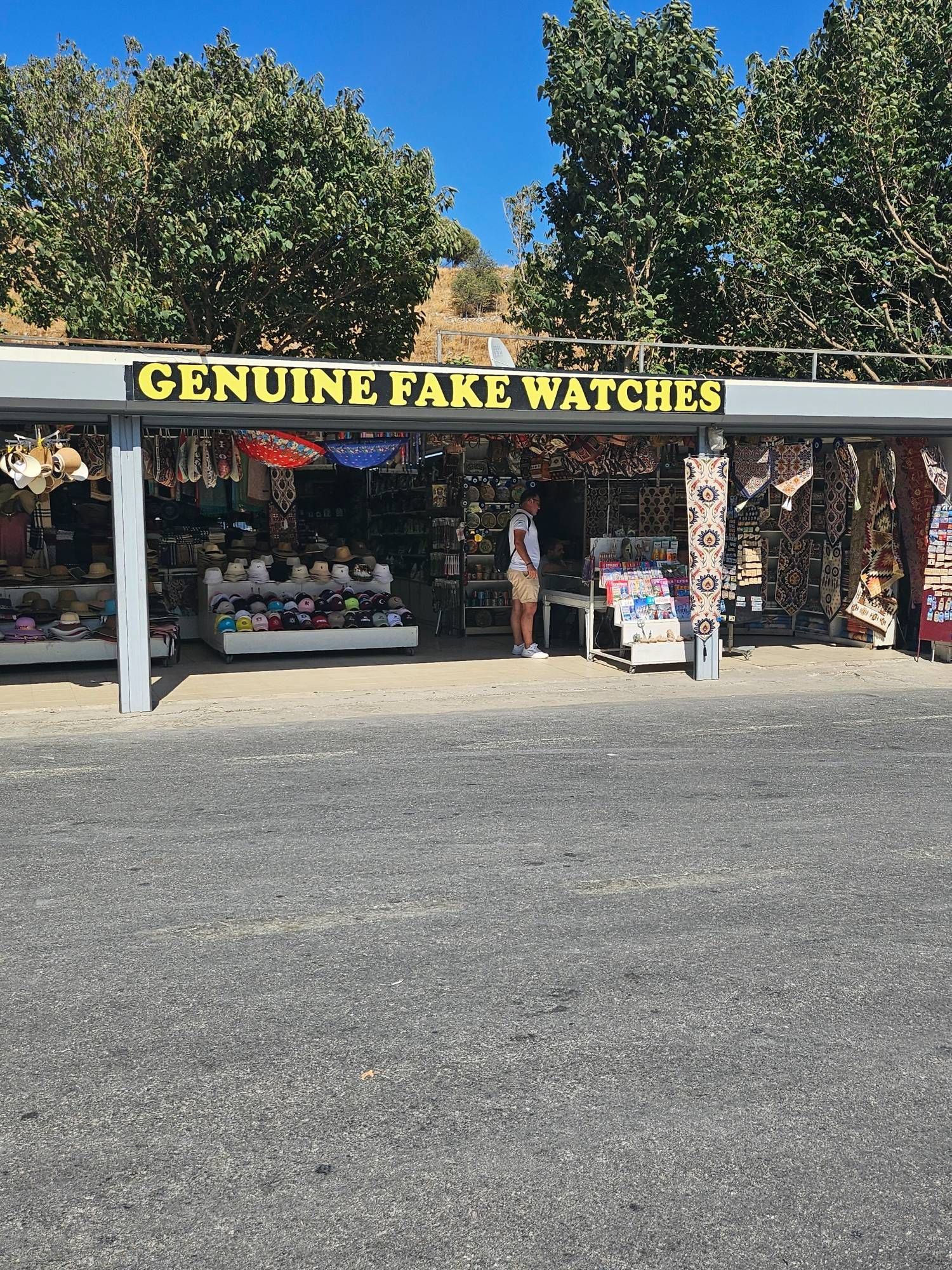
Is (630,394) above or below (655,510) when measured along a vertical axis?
above

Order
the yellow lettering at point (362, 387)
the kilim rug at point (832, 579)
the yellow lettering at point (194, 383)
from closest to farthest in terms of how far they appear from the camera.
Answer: the yellow lettering at point (194, 383), the yellow lettering at point (362, 387), the kilim rug at point (832, 579)

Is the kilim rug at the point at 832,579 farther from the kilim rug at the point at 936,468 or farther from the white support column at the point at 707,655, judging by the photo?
the white support column at the point at 707,655

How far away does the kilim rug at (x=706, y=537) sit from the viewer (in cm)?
1270

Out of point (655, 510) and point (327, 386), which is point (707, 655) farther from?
point (327, 386)

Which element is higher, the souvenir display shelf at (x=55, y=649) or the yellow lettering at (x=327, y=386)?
the yellow lettering at (x=327, y=386)

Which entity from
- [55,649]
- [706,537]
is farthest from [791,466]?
[55,649]

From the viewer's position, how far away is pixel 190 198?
23703 millimetres

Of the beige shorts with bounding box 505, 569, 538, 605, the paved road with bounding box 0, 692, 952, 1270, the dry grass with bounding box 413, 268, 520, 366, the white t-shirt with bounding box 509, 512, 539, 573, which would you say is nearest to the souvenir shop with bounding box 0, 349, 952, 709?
the beige shorts with bounding box 505, 569, 538, 605

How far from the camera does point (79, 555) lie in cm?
1525

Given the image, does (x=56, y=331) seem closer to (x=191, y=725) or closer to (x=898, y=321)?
(x=898, y=321)

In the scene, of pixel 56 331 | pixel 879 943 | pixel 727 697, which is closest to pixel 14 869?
pixel 879 943

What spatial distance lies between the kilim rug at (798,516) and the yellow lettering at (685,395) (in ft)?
15.3

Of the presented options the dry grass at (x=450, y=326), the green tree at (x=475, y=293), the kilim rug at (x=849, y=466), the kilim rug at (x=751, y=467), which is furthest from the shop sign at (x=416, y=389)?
the green tree at (x=475, y=293)

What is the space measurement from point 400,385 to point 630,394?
2.58 metres
